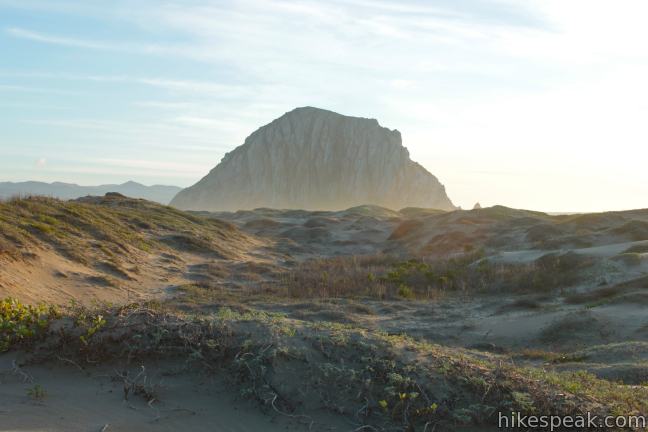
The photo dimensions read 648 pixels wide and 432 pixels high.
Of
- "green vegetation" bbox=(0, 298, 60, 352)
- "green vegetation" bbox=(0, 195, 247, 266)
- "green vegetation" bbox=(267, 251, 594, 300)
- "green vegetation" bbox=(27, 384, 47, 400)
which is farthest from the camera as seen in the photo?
"green vegetation" bbox=(267, 251, 594, 300)

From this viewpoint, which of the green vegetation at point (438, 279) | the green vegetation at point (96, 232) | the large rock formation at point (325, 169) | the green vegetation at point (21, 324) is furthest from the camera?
the large rock formation at point (325, 169)

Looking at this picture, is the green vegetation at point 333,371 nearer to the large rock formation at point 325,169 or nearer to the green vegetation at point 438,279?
the green vegetation at point 438,279

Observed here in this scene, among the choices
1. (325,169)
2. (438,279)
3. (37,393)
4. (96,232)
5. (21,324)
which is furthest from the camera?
(325,169)

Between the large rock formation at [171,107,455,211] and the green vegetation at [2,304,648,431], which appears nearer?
the green vegetation at [2,304,648,431]

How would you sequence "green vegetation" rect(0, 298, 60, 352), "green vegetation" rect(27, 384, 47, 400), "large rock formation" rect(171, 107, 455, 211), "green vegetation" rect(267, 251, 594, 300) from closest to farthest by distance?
"green vegetation" rect(27, 384, 47, 400) → "green vegetation" rect(0, 298, 60, 352) → "green vegetation" rect(267, 251, 594, 300) → "large rock formation" rect(171, 107, 455, 211)

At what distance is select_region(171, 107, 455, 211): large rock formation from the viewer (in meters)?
146

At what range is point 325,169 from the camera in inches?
5827

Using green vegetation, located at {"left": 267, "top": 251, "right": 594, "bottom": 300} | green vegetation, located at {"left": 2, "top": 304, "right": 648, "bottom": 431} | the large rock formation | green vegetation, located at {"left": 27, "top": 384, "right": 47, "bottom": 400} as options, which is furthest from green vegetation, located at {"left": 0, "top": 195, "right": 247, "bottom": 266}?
the large rock formation

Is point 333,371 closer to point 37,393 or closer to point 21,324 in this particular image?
point 37,393

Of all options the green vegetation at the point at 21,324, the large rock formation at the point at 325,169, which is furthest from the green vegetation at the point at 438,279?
the large rock formation at the point at 325,169

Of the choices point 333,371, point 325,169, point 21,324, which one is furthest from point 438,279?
point 325,169

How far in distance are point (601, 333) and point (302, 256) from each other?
84.3 ft

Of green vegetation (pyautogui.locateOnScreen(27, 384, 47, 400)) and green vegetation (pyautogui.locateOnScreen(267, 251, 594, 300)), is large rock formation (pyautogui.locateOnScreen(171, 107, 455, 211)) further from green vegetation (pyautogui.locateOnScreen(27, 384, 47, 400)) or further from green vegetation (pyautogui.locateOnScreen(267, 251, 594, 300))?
green vegetation (pyautogui.locateOnScreen(27, 384, 47, 400))

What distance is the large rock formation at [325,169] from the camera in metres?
146
